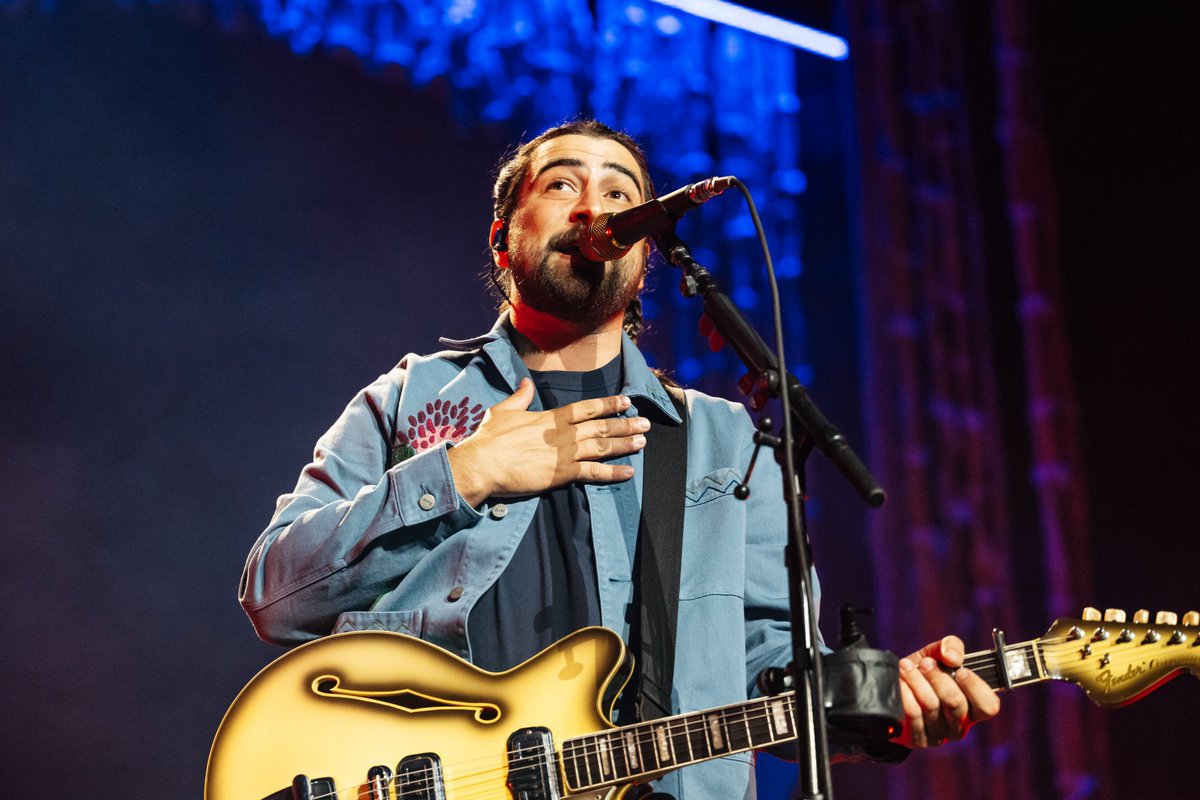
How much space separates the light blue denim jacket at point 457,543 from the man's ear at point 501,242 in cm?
37

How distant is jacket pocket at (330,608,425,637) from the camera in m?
2.45

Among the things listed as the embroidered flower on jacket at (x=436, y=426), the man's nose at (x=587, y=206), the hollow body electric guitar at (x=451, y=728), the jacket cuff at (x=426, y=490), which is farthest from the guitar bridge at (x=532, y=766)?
the man's nose at (x=587, y=206)

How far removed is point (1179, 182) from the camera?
4.29 meters

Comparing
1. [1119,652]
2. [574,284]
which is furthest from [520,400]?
[1119,652]

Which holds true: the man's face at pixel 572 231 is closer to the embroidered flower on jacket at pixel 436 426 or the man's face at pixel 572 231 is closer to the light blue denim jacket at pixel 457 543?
the light blue denim jacket at pixel 457 543

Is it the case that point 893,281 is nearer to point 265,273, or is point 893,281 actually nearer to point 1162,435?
point 1162,435

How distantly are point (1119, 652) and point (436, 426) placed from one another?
1670 mm

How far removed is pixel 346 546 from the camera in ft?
8.01

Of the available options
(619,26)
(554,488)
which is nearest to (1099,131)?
(619,26)

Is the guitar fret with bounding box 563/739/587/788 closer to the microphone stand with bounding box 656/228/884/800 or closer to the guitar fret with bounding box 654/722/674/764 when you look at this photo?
the guitar fret with bounding box 654/722/674/764

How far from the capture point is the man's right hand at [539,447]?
8.19 ft

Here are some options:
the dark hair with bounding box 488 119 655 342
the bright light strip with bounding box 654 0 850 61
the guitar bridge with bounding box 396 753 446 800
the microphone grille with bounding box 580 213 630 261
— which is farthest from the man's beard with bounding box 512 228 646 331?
the bright light strip with bounding box 654 0 850 61

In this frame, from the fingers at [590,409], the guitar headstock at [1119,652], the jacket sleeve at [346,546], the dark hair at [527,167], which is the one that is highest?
the dark hair at [527,167]

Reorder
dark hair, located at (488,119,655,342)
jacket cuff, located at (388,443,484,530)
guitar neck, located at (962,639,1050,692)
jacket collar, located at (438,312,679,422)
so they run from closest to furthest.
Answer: guitar neck, located at (962,639,1050,692), jacket cuff, located at (388,443,484,530), jacket collar, located at (438,312,679,422), dark hair, located at (488,119,655,342)
